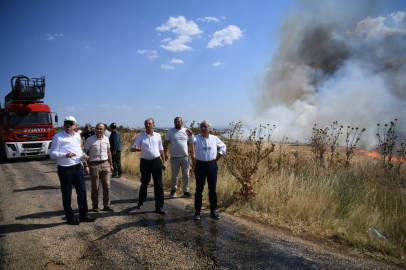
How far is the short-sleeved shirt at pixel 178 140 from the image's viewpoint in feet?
21.0

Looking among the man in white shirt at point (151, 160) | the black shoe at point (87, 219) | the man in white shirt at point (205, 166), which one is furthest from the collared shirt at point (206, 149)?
the black shoe at point (87, 219)

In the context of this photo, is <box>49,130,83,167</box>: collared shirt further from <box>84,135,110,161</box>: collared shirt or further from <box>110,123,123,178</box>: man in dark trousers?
<box>110,123,123,178</box>: man in dark trousers

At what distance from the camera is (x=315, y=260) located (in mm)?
3273

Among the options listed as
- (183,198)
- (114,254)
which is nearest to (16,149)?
(183,198)

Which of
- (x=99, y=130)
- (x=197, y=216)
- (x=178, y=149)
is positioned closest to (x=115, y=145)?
(x=178, y=149)

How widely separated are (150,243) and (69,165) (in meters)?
2.23

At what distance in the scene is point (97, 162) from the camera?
5.24 meters

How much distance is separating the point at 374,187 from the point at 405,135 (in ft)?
99.4

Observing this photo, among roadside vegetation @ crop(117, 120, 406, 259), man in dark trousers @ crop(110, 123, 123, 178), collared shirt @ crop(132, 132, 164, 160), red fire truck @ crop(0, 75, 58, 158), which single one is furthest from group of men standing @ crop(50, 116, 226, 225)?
red fire truck @ crop(0, 75, 58, 158)

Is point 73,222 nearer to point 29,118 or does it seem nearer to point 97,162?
point 97,162

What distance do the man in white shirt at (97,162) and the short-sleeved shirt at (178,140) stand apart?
172 cm

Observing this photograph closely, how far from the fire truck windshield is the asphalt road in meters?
10.2

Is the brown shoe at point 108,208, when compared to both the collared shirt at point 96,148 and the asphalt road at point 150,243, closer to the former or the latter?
the asphalt road at point 150,243

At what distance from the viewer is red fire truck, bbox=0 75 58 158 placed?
13.1 m
